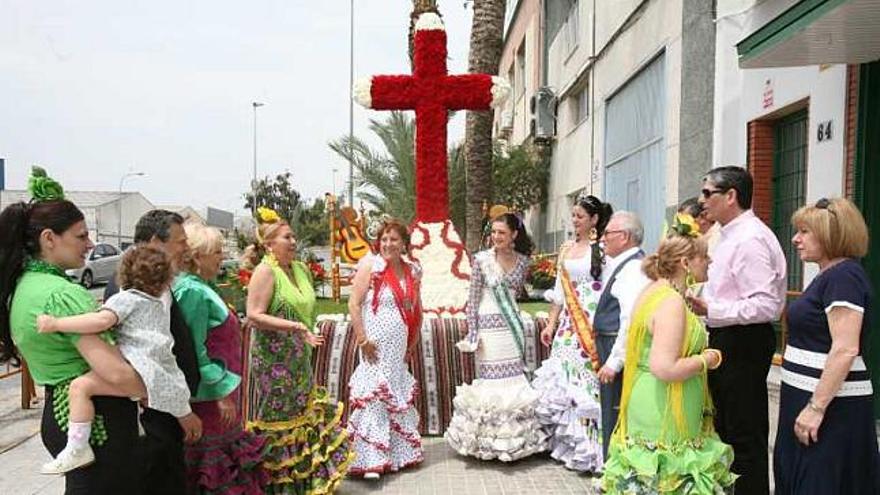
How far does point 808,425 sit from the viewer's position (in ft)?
Answer: 9.49

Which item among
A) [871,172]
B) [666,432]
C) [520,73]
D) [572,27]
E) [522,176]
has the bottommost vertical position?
[666,432]

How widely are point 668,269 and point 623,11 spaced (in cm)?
1154

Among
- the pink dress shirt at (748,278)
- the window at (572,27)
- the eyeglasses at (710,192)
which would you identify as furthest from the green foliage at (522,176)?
the pink dress shirt at (748,278)

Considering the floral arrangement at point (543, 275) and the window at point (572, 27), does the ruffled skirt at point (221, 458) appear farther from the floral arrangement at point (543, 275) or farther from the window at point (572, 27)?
the window at point (572, 27)

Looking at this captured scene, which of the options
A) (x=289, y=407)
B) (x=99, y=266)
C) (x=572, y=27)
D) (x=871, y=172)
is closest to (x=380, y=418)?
(x=289, y=407)

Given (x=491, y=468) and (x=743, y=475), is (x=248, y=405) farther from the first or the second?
(x=743, y=475)

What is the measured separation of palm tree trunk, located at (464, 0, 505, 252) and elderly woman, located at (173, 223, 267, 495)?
29.1 feet

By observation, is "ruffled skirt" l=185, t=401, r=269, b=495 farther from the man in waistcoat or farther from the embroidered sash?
the embroidered sash

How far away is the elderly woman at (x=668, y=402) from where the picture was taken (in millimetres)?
3025

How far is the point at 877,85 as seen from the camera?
5.51 meters

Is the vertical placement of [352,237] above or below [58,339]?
above

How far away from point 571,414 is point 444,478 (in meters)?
0.95

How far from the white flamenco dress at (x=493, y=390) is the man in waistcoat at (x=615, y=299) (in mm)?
639

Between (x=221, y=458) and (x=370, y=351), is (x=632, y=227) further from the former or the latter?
(x=221, y=458)
